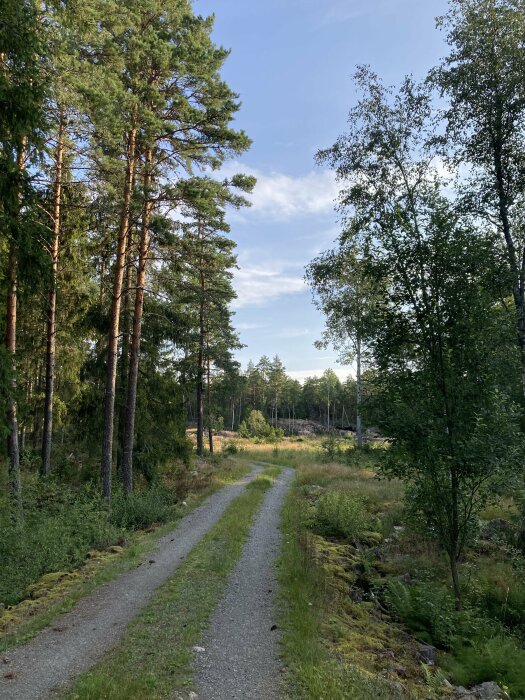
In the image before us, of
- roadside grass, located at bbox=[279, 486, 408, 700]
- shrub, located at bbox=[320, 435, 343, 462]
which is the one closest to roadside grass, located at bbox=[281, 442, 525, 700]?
roadside grass, located at bbox=[279, 486, 408, 700]

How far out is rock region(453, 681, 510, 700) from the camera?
5.24 m

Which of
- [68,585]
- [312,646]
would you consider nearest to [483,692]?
[312,646]

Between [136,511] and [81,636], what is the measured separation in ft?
24.4

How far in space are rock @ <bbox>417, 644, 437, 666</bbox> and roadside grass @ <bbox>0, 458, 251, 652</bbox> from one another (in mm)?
5580

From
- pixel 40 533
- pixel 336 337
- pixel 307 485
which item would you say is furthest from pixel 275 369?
pixel 40 533

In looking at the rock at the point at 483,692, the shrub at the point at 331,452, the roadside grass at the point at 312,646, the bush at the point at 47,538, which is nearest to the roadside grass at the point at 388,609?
the roadside grass at the point at 312,646

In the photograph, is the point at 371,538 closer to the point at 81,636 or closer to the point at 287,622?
the point at 287,622

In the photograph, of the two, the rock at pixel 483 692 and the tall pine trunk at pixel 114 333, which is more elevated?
the tall pine trunk at pixel 114 333

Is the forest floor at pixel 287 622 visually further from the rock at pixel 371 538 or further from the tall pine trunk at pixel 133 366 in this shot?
the tall pine trunk at pixel 133 366

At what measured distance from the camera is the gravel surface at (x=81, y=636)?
4695 millimetres

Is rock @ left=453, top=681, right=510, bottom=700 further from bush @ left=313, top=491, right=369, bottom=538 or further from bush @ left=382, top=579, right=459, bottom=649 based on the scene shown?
bush @ left=313, top=491, right=369, bottom=538

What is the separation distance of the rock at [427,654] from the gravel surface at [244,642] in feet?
7.48

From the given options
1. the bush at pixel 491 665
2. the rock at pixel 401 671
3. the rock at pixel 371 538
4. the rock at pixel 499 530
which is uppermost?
the rock at pixel 401 671

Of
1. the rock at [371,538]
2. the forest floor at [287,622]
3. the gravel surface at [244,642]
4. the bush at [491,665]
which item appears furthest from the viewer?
the rock at [371,538]
